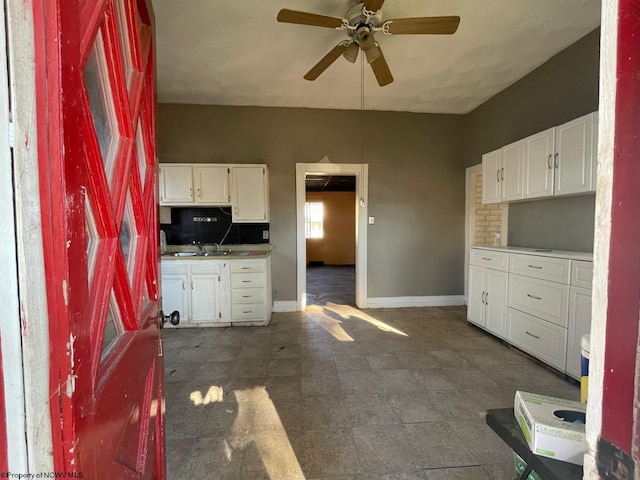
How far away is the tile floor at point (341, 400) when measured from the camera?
4.74 feet

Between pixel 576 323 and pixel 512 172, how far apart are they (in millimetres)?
1623

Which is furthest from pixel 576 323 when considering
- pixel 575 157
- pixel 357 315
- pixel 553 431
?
pixel 357 315

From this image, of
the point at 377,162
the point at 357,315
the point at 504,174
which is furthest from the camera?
the point at 377,162

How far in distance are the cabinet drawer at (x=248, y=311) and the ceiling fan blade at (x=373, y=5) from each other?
3.07 m

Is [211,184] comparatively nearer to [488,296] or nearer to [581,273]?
[488,296]

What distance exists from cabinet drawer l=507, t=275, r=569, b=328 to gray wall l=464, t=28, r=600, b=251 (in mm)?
552

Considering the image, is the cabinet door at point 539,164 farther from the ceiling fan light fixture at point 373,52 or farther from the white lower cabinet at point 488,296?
the ceiling fan light fixture at point 373,52

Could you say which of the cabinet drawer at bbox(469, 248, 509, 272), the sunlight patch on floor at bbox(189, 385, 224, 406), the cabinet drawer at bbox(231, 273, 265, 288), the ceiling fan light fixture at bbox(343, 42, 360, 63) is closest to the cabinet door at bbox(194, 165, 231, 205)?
the cabinet drawer at bbox(231, 273, 265, 288)

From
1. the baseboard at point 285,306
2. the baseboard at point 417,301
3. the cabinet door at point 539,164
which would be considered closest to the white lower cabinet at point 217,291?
the baseboard at point 285,306

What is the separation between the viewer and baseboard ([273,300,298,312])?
3.93m

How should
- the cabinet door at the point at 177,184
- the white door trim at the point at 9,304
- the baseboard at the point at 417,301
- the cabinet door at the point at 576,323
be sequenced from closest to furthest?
1. the white door trim at the point at 9,304
2. the cabinet door at the point at 576,323
3. the cabinet door at the point at 177,184
4. the baseboard at the point at 417,301

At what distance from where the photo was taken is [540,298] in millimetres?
2400

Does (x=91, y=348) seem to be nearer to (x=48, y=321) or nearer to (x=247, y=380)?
(x=48, y=321)

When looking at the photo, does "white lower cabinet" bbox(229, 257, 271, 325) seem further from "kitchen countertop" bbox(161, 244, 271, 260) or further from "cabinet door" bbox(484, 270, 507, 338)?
"cabinet door" bbox(484, 270, 507, 338)
